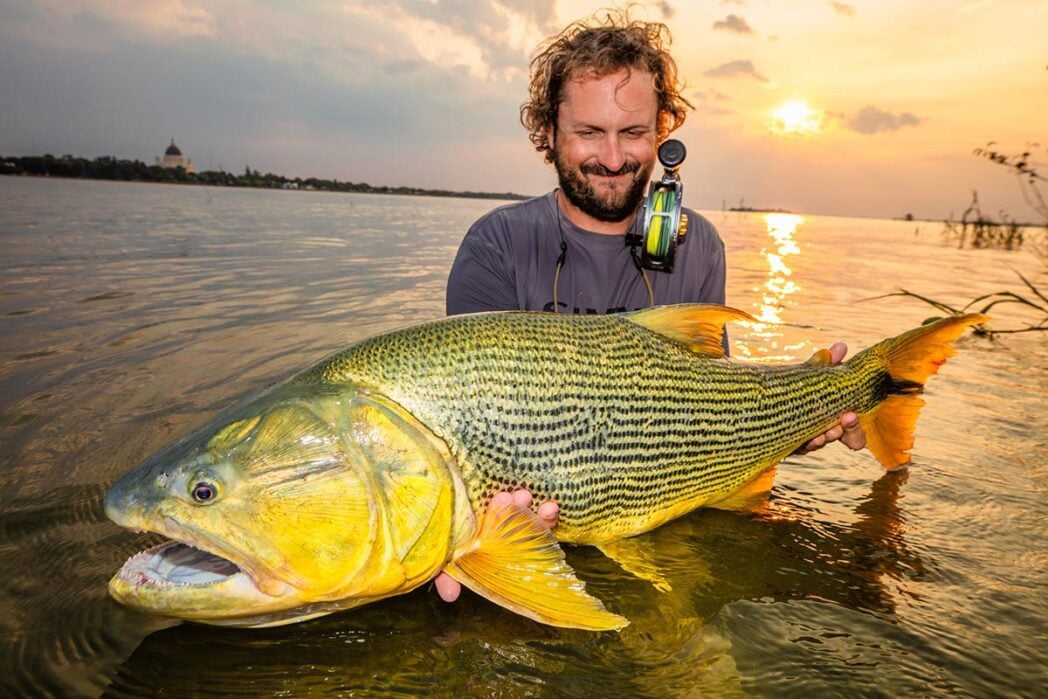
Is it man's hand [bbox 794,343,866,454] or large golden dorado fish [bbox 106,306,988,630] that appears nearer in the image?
large golden dorado fish [bbox 106,306,988,630]

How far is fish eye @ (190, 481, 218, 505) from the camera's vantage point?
6.72 ft

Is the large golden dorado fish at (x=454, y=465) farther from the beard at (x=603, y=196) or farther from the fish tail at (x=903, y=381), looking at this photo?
the beard at (x=603, y=196)

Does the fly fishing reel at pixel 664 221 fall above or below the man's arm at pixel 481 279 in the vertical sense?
above

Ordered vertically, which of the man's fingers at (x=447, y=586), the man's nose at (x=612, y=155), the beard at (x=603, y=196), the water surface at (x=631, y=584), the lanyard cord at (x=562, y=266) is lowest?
the water surface at (x=631, y=584)

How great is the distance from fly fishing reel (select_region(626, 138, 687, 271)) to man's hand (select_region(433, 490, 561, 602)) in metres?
2.02

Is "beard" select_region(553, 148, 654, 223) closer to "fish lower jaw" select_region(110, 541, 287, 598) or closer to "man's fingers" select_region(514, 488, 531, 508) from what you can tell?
"man's fingers" select_region(514, 488, 531, 508)

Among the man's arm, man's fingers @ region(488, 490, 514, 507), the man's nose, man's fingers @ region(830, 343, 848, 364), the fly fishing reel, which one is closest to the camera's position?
man's fingers @ region(488, 490, 514, 507)

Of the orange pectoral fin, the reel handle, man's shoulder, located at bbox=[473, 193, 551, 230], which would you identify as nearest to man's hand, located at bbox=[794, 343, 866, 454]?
the reel handle

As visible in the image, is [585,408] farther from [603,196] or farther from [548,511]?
[603,196]

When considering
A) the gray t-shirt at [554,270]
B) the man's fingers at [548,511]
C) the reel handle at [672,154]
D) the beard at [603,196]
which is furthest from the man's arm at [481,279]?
the man's fingers at [548,511]

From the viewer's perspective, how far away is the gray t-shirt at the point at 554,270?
161 inches

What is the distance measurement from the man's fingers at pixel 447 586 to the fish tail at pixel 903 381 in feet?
7.90

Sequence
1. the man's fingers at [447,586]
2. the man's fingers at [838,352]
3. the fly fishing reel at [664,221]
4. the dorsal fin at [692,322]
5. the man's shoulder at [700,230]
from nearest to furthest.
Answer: the man's fingers at [447,586], the dorsal fin at [692,322], the man's fingers at [838,352], the fly fishing reel at [664,221], the man's shoulder at [700,230]

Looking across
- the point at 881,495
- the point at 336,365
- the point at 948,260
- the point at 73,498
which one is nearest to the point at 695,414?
the point at 336,365
